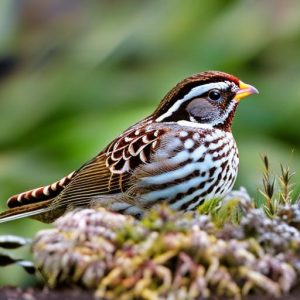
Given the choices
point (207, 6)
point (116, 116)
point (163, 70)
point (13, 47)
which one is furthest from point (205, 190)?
point (13, 47)

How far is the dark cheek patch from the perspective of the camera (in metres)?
3.57

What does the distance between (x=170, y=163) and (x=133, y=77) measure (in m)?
3.33

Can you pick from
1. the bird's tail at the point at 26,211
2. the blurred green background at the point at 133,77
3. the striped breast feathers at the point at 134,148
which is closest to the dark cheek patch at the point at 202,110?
the striped breast feathers at the point at 134,148

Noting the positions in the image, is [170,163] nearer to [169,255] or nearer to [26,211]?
[26,211]

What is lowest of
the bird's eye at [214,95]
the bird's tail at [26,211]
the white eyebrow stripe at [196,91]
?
the bird's tail at [26,211]

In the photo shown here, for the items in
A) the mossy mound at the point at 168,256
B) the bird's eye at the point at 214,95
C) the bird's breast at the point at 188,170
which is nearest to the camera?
the mossy mound at the point at 168,256

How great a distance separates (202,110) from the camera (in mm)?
3613

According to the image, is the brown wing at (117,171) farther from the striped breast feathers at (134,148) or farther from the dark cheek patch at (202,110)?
the dark cheek patch at (202,110)

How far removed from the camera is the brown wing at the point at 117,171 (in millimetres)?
3567

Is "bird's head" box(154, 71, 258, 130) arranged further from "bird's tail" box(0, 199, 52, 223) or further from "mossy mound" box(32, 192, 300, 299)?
"mossy mound" box(32, 192, 300, 299)

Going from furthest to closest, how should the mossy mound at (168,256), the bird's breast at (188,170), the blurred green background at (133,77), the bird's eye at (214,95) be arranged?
the blurred green background at (133,77) < the bird's eye at (214,95) < the bird's breast at (188,170) < the mossy mound at (168,256)

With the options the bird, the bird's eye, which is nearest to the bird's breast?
the bird

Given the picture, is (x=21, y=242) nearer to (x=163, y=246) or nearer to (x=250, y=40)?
(x=163, y=246)

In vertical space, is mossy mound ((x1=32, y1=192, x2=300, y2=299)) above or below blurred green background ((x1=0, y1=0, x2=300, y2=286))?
below
